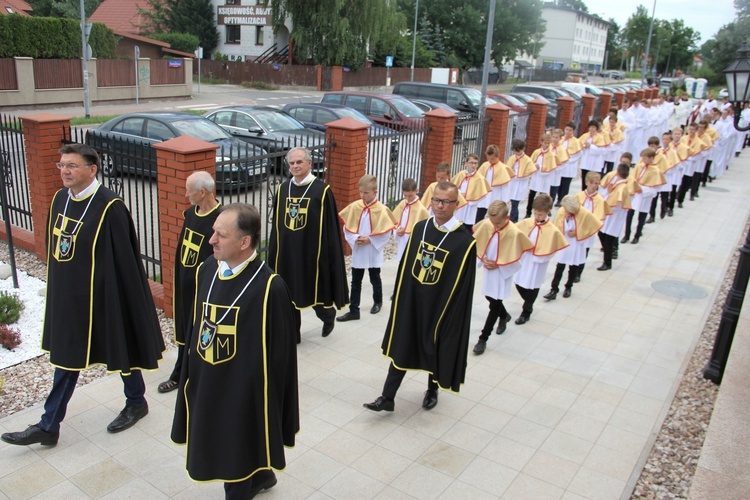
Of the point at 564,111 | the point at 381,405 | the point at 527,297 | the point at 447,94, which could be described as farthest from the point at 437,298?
the point at 447,94

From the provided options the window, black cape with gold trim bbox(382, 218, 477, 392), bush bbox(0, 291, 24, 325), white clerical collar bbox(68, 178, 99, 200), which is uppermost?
the window

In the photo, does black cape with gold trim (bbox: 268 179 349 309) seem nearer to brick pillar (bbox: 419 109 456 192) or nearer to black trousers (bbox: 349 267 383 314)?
black trousers (bbox: 349 267 383 314)

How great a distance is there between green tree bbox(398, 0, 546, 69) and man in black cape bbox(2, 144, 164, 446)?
2121 inches

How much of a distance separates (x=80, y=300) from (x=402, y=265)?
232 centimetres

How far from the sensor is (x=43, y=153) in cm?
785

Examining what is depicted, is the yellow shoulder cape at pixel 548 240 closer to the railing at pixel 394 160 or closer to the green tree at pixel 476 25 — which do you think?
the railing at pixel 394 160

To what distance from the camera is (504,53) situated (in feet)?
185

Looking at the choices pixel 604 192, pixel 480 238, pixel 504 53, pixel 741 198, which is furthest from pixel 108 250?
pixel 504 53

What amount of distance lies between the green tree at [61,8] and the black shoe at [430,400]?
49108mm

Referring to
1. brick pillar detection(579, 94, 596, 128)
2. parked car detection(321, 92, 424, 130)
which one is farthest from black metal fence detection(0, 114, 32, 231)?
brick pillar detection(579, 94, 596, 128)

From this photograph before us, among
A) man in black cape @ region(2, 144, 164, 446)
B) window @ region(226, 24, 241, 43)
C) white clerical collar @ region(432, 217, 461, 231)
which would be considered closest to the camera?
man in black cape @ region(2, 144, 164, 446)

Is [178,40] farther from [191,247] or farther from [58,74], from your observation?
[191,247]

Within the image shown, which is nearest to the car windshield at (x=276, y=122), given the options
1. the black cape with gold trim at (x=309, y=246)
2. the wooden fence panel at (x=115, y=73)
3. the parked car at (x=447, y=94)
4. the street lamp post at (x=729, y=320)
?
the parked car at (x=447, y=94)

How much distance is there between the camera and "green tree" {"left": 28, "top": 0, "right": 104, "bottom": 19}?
157 ft
